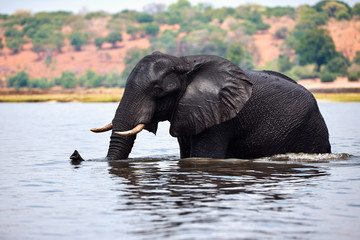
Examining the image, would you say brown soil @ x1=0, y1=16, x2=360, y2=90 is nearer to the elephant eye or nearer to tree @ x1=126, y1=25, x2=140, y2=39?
tree @ x1=126, y1=25, x2=140, y2=39

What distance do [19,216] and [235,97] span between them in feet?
15.5

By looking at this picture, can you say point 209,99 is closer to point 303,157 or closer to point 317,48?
point 303,157

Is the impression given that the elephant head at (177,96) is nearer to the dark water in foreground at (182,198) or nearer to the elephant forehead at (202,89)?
the elephant forehead at (202,89)

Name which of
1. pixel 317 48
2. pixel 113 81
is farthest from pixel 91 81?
pixel 317 48

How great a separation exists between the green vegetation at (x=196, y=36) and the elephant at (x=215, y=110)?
76.7 metres

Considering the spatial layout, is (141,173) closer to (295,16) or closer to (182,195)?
(182,195)

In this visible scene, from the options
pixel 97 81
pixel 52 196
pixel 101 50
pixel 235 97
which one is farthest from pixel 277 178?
pixel 101 50

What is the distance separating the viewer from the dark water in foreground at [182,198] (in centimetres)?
708

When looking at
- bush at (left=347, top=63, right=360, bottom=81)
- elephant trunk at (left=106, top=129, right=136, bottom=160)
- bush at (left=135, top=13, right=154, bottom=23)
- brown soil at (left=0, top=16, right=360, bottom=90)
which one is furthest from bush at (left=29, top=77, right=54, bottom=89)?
elephant trunk at (left=106, top=129, right=136, bottom=160)

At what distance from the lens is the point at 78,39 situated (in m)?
146

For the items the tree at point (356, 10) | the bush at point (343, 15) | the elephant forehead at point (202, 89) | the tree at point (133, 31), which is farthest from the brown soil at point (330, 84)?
the elephant forehead at point (202, 89)

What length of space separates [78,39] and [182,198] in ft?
460

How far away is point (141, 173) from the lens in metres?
11.1

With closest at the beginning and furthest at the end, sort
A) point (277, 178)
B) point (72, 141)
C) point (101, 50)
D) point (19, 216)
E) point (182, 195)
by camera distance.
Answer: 1. point (19, 216)
2. point (182, 195)
3. point (277, 178)
4. point (72, 141)
5. point (101, 50)
